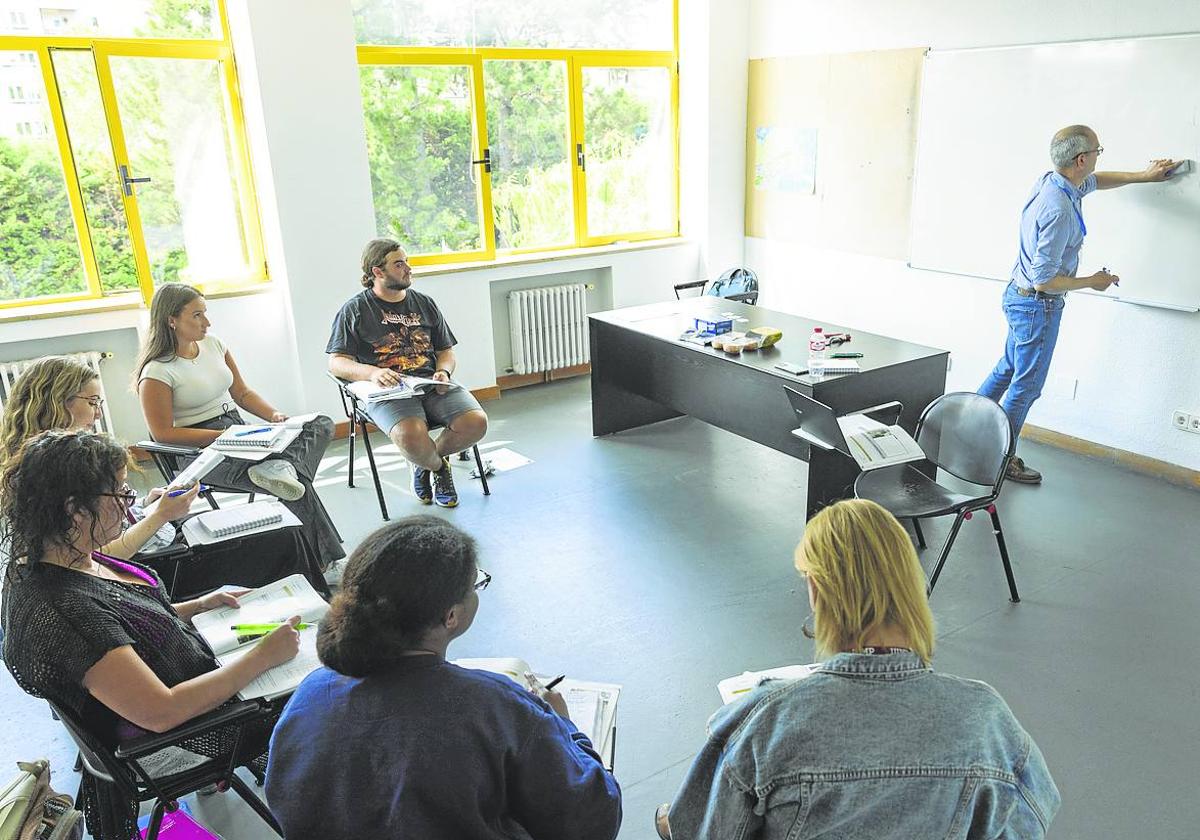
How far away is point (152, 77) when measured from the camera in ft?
15.2

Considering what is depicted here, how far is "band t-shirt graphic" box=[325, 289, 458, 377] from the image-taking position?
13.8 ft

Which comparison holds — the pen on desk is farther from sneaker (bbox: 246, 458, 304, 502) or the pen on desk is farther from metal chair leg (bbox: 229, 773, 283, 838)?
sneaker (bbox: 246, 458, 304, 502)

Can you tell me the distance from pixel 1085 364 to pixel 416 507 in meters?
3.56

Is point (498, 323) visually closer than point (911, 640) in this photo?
No

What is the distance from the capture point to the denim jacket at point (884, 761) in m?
1.19

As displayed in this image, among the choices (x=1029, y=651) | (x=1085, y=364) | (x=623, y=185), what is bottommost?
(x=1029, y=651)

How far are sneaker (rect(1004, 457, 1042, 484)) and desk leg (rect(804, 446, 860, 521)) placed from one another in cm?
111

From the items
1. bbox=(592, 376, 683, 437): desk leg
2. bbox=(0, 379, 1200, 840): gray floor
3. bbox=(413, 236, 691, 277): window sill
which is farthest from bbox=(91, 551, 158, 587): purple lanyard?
bbox=(413, 236, 691, 277): window sill

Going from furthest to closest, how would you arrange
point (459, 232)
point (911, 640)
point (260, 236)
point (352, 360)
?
point (459, 232)
point (260, 236)
point (352, 360)
point (911, 640)

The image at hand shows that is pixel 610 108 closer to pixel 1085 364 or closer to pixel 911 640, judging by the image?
pixel 1085 364

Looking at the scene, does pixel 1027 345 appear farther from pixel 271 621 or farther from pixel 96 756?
pixel 96 756

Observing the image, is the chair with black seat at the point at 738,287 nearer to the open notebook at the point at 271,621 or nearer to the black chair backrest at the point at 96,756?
the open notebook at the point at 271,621

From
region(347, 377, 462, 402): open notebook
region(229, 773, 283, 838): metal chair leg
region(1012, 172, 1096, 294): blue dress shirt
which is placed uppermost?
region(1012, 172, 1096, 294): blue dress shirt

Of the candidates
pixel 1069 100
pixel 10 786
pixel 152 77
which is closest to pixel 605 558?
pixel 10 786
